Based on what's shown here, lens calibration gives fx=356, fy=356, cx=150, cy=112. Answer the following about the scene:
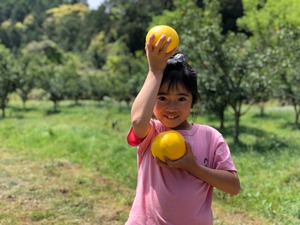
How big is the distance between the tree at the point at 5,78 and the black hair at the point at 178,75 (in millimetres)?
21414

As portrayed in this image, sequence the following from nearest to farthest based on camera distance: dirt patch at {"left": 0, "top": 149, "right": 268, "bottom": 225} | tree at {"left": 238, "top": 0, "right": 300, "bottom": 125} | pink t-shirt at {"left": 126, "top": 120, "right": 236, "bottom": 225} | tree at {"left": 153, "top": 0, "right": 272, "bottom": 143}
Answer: pink t-shirt at {"left": 126, "top": 120, "right": 236, "bottom": 225}
dirt patch at {"left": 0, "top": 149, "right": 268, "bottom": 225}
tree at {"left": 238, "top": 0, "right": 300, "bottom": 125}
tree at {"left": 153, "top": 0, "right": 272, "bottom": 143}

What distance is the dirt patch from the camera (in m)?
4.37

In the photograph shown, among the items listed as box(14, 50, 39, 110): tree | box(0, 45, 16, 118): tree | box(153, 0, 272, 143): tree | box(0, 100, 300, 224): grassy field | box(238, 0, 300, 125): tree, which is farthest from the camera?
box(14, 50, 39, 110): tree

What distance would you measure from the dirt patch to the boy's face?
310 cm

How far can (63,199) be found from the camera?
198 inches

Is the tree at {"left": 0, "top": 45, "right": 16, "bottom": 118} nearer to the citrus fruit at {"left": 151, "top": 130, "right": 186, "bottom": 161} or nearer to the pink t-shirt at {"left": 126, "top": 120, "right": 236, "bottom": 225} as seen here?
the pink t-shirt at {"left": 126, "top": 120, "right": 236, "bottom": 225}

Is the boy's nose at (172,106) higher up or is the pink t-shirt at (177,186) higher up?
the boy's nose at (172,106)

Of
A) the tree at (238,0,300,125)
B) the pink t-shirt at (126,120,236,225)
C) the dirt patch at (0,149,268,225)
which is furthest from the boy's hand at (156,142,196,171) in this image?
the tree at (238,0,300,125)

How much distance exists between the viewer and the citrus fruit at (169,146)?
1355mm

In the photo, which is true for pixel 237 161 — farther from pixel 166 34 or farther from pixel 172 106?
pixel 166 34

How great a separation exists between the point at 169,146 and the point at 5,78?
2248 cm

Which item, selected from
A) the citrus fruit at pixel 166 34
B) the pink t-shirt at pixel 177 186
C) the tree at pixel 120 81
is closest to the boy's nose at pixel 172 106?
the pink t-shirt at pixel 177 186

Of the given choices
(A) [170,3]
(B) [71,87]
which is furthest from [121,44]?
(B) [71,87]

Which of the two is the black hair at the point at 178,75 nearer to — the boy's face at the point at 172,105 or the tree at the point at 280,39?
the boy's face at the point at 172,105
